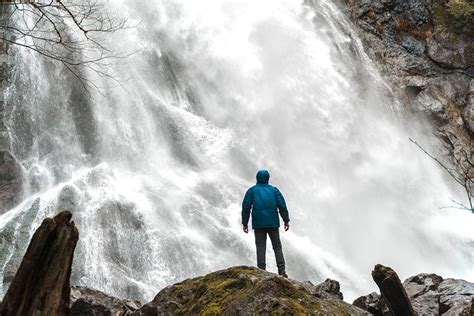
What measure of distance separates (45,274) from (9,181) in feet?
33.5

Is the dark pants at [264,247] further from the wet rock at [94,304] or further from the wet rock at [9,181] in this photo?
the wet rock at [9,181]

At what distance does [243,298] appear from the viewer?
466 centimetres

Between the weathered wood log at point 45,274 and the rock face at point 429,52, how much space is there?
58.9 ft

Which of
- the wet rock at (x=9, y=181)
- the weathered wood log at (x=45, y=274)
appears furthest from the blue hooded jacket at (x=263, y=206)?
the wet rock at (x=9, y=181)

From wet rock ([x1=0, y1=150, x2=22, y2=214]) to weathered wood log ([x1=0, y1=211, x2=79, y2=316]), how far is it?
31.5 ft

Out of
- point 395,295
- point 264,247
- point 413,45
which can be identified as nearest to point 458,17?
point 413,45

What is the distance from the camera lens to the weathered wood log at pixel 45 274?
3768 millimetres

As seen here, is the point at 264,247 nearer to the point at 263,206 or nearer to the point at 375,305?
the point at 263,206

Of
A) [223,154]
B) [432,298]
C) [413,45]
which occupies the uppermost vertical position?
[413,45]

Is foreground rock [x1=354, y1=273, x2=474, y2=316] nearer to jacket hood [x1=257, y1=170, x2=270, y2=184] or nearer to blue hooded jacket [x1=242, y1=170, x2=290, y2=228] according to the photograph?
blue hooded jacket [x1=242, y1=170, x2=290, y2=228]

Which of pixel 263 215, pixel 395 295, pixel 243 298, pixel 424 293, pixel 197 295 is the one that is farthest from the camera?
pixel 424 293

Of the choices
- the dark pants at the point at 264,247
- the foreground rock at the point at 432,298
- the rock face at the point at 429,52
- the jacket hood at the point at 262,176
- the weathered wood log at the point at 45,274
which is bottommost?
the weathered wood log at the point at 45,274

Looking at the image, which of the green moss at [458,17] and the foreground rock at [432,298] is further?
the green moss at [458,17]

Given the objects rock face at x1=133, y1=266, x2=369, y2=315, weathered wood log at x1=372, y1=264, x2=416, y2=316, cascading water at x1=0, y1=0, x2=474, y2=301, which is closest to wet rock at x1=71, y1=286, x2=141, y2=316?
rock face at x1=133, y1=266, x2=369, y2=315
